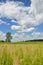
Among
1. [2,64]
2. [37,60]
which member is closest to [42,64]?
[37,60]

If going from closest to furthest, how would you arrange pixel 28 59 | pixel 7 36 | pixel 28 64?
pixel 28 64
pixel 28 59
pixel 7 36

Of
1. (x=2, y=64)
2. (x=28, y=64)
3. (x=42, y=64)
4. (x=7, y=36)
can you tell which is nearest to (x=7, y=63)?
(x=2, y=64)

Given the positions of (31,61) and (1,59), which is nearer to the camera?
(31,61)

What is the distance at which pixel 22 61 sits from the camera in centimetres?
529

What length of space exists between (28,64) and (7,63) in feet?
1.92

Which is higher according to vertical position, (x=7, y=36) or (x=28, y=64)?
(x=7, y=36)

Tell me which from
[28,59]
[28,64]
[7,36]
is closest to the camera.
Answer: [28,64]

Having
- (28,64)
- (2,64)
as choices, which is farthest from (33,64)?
(2,64)

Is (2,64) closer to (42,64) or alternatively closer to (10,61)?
(10,61)

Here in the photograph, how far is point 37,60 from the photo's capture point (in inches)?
217

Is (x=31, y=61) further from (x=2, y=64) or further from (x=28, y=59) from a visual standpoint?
(x=2, y=64)

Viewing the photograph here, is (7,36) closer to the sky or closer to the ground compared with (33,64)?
closer to the sky

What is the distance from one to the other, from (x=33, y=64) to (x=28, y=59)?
14.6 inches

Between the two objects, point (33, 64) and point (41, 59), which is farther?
point (41, 59)
